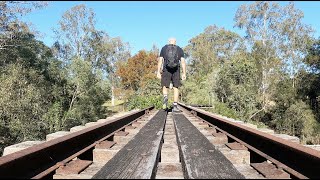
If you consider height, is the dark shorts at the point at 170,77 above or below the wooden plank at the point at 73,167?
above

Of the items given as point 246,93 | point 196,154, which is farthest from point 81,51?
point 196,154

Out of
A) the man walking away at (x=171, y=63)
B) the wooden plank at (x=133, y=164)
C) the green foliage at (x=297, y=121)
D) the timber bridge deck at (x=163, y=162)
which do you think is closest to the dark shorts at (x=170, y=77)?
the man walking away at (x=171, y=63)

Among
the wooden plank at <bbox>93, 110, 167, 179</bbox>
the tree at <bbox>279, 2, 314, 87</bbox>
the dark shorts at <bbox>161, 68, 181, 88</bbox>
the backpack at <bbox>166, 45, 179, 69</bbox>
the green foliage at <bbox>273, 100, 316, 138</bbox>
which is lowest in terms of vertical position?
the green foliage at <bbox>273, 100, 316, 138</bbox>

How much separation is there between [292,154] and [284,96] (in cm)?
4327

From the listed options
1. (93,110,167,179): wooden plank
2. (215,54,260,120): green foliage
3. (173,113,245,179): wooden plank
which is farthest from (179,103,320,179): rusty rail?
(215,54,260,120): green foliage

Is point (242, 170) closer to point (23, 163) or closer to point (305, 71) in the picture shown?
point (23, 163)

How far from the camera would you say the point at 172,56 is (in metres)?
8.46

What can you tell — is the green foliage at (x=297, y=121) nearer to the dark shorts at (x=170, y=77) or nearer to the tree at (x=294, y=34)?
the tree at (x=294, y=34)

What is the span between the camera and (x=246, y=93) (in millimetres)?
38125

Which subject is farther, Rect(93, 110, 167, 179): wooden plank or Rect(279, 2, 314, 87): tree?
Rect(279, 2, 314, 87): tree

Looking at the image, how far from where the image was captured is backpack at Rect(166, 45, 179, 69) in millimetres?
8430

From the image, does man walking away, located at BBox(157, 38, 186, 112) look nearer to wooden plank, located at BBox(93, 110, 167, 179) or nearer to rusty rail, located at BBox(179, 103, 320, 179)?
rusty rail, located at BBox(179, 103, 320, 179)

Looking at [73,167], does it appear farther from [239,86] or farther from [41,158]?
[239,86]

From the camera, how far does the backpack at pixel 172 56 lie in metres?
8.43
